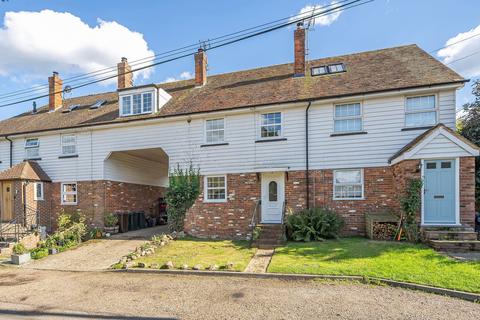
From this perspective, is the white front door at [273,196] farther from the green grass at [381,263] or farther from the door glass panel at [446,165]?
the door glass panel at [446,165]

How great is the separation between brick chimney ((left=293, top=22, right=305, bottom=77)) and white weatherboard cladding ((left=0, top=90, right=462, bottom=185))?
3.24 meters

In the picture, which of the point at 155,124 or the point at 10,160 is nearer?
the point at 155,124

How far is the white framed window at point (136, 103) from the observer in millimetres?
15849

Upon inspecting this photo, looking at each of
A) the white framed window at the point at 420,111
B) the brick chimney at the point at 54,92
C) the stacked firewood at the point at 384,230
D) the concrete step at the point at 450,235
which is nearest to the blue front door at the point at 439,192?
the concrete step at the point at 450,235

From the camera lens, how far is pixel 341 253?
9.20 m

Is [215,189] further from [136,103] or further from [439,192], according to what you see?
[439,192]

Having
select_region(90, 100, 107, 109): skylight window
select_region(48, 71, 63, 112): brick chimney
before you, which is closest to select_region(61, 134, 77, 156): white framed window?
select_region(90, 100, 107, 109): skylight window

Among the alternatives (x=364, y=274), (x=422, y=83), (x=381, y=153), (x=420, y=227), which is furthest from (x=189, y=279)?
(x=422, y=83)

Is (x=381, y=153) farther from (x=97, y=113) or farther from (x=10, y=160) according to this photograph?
(x=10, y=160)

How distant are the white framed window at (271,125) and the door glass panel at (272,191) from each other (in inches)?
84.9

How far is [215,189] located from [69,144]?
30.3 ft

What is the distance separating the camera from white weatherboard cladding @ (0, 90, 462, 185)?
1189 centimetres

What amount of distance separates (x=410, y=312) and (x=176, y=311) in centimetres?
448

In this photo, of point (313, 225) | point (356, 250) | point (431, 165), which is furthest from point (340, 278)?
point (431, 165)
